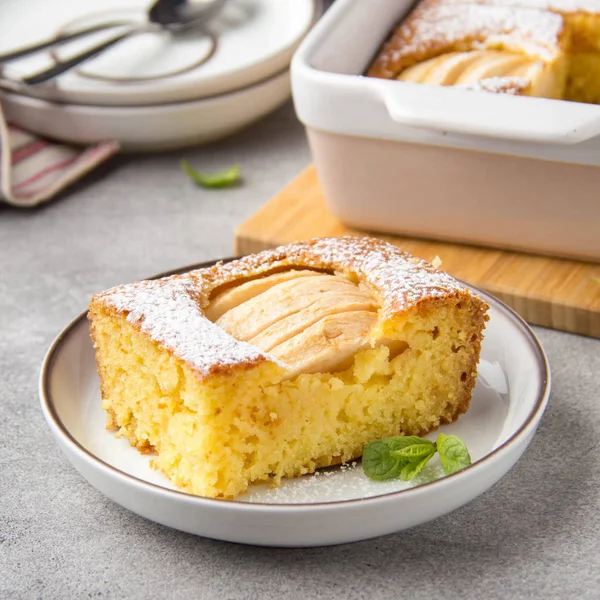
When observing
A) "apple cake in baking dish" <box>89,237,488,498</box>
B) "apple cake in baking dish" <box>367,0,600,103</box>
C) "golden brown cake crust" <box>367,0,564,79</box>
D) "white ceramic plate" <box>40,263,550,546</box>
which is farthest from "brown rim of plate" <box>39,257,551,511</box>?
"golden brown cake crust" <box>367,0,564,79</box>

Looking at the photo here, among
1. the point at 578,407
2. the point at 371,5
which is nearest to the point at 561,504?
the point at 578,407

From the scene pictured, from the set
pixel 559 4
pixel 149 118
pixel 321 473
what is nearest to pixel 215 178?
pixel 149 118

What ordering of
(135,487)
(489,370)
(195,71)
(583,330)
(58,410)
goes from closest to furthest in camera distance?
1. (135,487)
2. (58,410)
3. (489,370)
4. (583,330)
5. (195,71)

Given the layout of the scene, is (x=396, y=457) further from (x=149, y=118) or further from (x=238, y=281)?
(x=149, y=118)

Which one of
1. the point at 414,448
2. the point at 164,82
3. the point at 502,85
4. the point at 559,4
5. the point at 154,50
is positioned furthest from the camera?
the point at 154,50

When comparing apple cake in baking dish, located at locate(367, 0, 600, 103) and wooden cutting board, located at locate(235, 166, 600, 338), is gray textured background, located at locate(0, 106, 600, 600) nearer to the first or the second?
wooden cutting board, located at locate(235, 166, 600, 338)

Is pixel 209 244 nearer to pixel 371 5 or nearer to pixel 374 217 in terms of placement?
pixel 374 217

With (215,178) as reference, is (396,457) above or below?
above
